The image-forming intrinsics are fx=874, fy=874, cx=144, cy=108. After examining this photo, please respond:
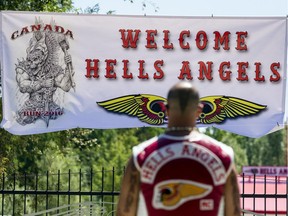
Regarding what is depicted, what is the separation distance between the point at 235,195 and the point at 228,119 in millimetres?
5655

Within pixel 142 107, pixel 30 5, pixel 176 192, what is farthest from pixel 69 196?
pixel 176 192

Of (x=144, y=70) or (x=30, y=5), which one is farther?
(x=30, y=5)

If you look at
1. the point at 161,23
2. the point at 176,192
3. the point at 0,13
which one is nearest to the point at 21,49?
the point at 0,13

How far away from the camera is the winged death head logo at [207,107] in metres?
10.5

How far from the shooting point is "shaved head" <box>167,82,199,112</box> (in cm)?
489

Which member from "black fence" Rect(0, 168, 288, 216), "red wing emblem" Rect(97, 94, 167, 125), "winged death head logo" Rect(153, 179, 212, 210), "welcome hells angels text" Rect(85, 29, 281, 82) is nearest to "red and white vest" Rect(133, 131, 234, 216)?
"winged death head logo" Rect(153, 179, 212, 210)

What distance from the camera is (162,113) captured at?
10.5 metres

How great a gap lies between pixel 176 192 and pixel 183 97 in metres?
0.53

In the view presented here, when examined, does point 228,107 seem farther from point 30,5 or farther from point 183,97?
point 30,5

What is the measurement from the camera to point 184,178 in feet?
16.0

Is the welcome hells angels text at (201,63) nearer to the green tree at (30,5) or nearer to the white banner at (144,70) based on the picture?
the white banner at (144,70)

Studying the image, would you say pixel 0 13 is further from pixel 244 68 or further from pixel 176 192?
pixel 176 192

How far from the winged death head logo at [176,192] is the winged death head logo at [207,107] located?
5.61 meters

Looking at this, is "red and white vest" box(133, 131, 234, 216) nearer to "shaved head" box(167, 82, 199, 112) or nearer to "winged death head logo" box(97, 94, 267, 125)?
"shaved head" box(167, 82, 199, 112)
